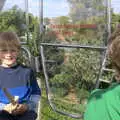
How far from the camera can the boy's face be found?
316cm

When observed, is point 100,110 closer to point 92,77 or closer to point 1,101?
point 1,101

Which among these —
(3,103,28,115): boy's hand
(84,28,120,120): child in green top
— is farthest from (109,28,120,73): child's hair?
(3,103,28,115): boy's hand

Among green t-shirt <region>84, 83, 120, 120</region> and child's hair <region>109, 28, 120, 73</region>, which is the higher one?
child's hair <region>109, 28, 120, 73</region>

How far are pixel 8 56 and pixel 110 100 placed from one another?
168 centimetres

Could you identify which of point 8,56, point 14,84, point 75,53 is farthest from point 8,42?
point 75,53

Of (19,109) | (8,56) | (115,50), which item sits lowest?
(19,109)

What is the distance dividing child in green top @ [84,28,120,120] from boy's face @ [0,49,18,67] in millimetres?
1511

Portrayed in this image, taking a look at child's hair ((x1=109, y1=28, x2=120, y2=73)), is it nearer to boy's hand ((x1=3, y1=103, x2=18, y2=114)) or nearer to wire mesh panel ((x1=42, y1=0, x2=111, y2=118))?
boy's hand ((x1=3, y1=103, x2=18, y2=114))

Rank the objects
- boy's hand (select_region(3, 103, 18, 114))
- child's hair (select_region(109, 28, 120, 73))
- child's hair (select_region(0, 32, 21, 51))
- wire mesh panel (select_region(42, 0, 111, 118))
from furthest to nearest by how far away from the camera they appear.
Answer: wire mesh panel (select_region(42, 0, 111, 118)), child's hair (select_region(0, 32, 21, 51)), boy's hand (select_region(3, 103, 18, 114)), child's hair (select_region(109, 28, 120, 73))

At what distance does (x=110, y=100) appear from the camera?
1.59m

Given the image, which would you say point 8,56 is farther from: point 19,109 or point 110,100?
point 110,100

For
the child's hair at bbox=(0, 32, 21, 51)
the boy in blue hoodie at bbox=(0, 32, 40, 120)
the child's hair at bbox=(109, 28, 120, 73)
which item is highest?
the child's hair at bbox=(109, 28, 120, 73)

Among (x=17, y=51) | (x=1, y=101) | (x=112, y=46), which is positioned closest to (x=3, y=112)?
(x=1, y=101)

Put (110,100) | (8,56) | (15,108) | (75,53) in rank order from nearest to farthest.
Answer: (110,100), (15,108), (8,56), (75,53)
